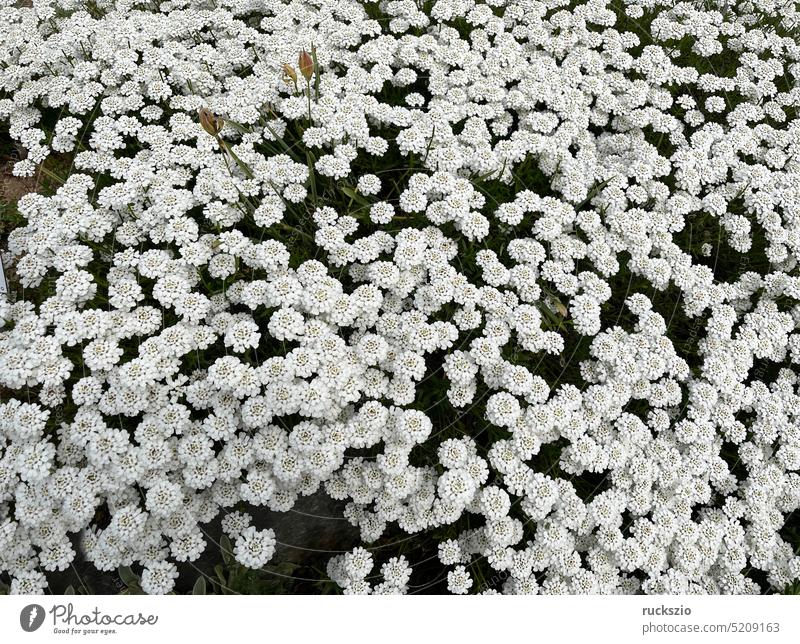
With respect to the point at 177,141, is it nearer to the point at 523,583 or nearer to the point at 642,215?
the point at 642,215

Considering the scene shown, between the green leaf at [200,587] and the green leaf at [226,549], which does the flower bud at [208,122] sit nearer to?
the green leaf at [226,549]

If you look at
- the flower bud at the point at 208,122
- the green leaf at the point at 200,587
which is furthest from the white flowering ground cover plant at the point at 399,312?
the flower bud at the point at 208,122

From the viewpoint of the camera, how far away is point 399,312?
3.40 metres

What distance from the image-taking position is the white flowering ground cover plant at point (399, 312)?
300 cm
